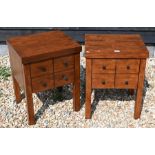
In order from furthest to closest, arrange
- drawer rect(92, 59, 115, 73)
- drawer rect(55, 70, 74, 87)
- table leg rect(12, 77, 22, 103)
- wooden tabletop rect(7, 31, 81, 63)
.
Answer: table leg rect(12, 77, 22, 103)
drawer rect(55, 70, 74, 87)
drawer rect(92, 59, 115, 73)
wooden tabletop rect(7, 31, 81, 63)

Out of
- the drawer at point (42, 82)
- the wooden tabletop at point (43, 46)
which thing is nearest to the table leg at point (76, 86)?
the wooden tabletop at point (43, 46)

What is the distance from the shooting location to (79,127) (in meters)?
3.81

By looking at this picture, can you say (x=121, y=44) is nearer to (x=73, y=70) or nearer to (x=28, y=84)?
(x=73, y=70)

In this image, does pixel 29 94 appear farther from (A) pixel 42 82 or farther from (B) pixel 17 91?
(B) pixel 17 91

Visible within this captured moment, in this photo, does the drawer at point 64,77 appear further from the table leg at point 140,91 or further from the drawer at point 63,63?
the table leg at point 140,91

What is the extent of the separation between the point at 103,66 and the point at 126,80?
0.29 meters

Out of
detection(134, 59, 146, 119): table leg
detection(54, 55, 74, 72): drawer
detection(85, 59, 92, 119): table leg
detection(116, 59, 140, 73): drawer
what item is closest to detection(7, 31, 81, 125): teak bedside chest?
detection(54, 55, 74, 72): drawer

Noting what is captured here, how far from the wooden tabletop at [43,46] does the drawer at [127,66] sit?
0.43 meters

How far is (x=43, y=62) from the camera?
346cm

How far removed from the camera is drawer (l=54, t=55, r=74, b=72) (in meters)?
3.52

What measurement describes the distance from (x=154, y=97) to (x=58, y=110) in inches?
46.6

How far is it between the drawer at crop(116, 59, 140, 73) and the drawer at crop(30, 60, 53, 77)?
669mm

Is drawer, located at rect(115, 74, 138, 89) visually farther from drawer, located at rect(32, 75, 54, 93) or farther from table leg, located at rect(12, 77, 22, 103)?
table leg, located at rect(12, 77, 22, 103)

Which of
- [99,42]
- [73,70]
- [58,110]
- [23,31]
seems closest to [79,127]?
[58,110]
